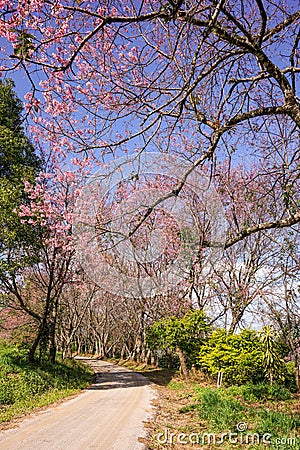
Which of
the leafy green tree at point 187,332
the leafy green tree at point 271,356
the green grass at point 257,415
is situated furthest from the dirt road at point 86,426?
the leafy green tree at point 187,332

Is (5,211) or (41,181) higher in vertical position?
(41,181)

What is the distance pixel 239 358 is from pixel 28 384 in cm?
615

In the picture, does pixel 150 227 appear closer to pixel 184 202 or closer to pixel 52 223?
pixel 184 202

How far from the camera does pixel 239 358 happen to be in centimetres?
1111

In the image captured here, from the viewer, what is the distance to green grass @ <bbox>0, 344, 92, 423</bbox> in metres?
8.27

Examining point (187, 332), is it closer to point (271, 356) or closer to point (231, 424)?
point (271, 356)

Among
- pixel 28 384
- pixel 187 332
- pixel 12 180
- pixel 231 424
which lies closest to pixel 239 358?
pixel 187 332

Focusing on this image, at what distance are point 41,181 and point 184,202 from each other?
26.6 ft

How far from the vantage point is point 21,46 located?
264 centimetres

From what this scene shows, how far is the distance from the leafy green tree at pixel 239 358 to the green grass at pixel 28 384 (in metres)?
4.60

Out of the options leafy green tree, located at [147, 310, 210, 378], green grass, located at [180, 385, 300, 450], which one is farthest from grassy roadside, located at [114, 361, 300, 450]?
leafy green tree, located at [147, 310, 210, 378]

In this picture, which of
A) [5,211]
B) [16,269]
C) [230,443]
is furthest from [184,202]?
[16,269]

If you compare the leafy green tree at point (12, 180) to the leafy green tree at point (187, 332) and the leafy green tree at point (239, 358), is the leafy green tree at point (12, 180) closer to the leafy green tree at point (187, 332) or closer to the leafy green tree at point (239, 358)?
the leafy green tree at point (187, 332)

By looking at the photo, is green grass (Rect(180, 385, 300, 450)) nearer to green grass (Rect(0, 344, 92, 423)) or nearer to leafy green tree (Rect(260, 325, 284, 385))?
leafy green tree (Rect(260, 325, 284, 385))
